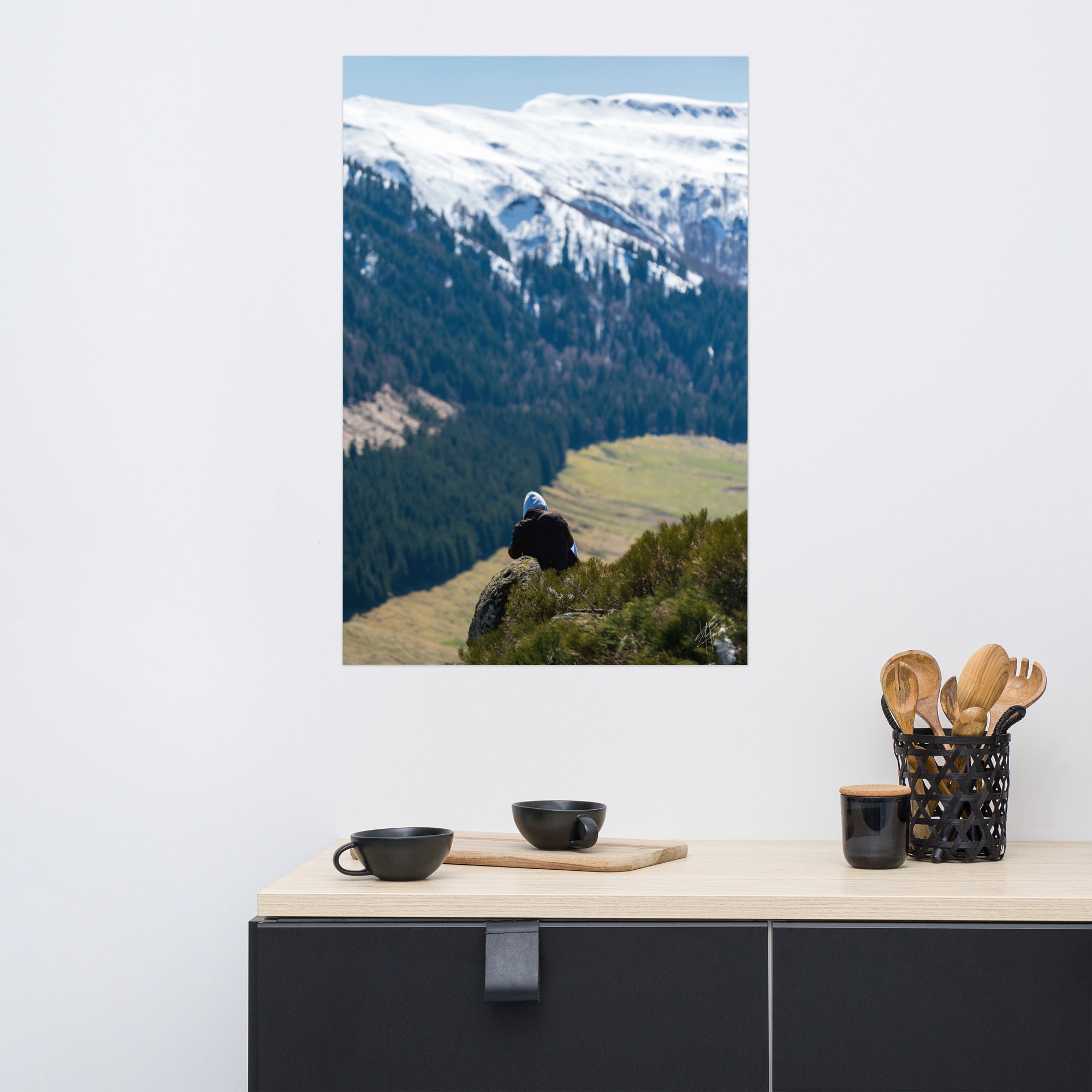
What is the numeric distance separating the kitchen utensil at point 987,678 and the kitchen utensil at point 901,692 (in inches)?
2.9

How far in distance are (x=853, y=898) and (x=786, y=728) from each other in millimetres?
464

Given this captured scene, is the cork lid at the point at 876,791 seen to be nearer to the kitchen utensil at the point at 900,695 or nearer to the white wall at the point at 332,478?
the kitchen utensil at the point at 900,695

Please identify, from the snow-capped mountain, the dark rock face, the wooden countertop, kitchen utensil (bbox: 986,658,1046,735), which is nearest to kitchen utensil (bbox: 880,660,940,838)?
kitchen utensil (bbox: 986,658,1046,735)

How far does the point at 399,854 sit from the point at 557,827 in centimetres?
25

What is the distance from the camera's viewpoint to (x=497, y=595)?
1710 mm

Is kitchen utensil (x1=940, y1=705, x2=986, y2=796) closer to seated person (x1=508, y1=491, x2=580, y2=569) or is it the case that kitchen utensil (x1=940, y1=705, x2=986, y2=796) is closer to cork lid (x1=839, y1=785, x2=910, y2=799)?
cork lid (x1=839, y1=785, x2=910, y2=799)

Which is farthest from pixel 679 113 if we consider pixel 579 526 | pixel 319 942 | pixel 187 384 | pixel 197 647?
pixel 319 942

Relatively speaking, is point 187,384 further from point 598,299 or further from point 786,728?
point 786,728

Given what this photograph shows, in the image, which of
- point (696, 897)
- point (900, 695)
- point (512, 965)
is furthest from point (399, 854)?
point (900, 695)

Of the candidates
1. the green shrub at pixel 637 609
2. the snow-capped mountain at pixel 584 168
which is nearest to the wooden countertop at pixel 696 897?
the green shrub at pixel 637 609

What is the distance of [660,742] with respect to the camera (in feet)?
5.51

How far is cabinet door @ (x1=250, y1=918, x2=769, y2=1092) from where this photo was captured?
1.22m

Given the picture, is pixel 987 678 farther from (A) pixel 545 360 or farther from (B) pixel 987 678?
(A) pixel 545 360

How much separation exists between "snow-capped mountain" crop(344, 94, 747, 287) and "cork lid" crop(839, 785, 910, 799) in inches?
33.5
